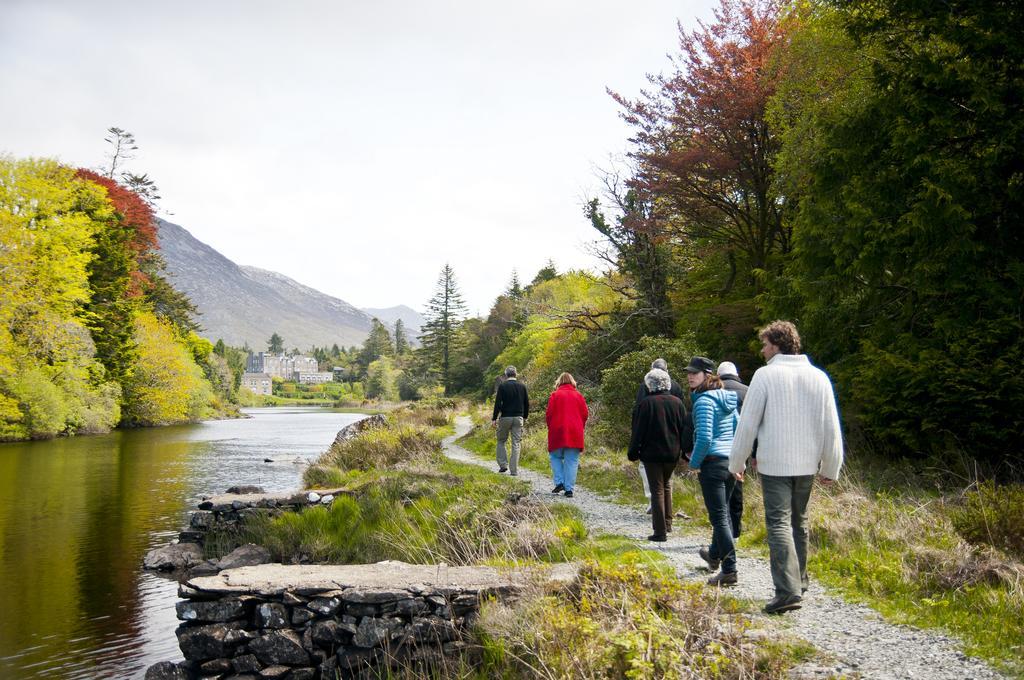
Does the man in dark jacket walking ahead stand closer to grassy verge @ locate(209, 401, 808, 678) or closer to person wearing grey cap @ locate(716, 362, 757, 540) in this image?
grassy verge @ locate(209, 401, 808, 678)

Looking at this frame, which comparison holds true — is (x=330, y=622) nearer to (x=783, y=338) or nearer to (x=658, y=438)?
(x=658, y=438)

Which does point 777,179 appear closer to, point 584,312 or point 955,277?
point 955,277

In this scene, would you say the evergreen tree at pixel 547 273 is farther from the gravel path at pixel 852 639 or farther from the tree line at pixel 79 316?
the gravel path at pixel 852 639

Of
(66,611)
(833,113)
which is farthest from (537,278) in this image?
(66,611)

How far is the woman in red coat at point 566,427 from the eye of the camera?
10734mm

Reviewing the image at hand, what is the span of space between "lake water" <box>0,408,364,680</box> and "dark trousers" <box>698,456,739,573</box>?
587cm

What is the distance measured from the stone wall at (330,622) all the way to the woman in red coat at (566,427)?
15.0 feet

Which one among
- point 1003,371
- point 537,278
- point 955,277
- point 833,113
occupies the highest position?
point 537,278

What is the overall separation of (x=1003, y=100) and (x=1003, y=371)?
12.4 feet

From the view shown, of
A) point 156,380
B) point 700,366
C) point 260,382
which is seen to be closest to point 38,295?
point 156,380

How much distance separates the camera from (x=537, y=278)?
2493 inches

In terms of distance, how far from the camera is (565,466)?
444 inches

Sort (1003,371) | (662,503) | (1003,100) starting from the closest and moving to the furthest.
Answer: (662,503)
(1003,371)
(1003,100)

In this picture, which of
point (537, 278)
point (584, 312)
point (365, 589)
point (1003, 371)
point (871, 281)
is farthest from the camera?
point (537, 278)
